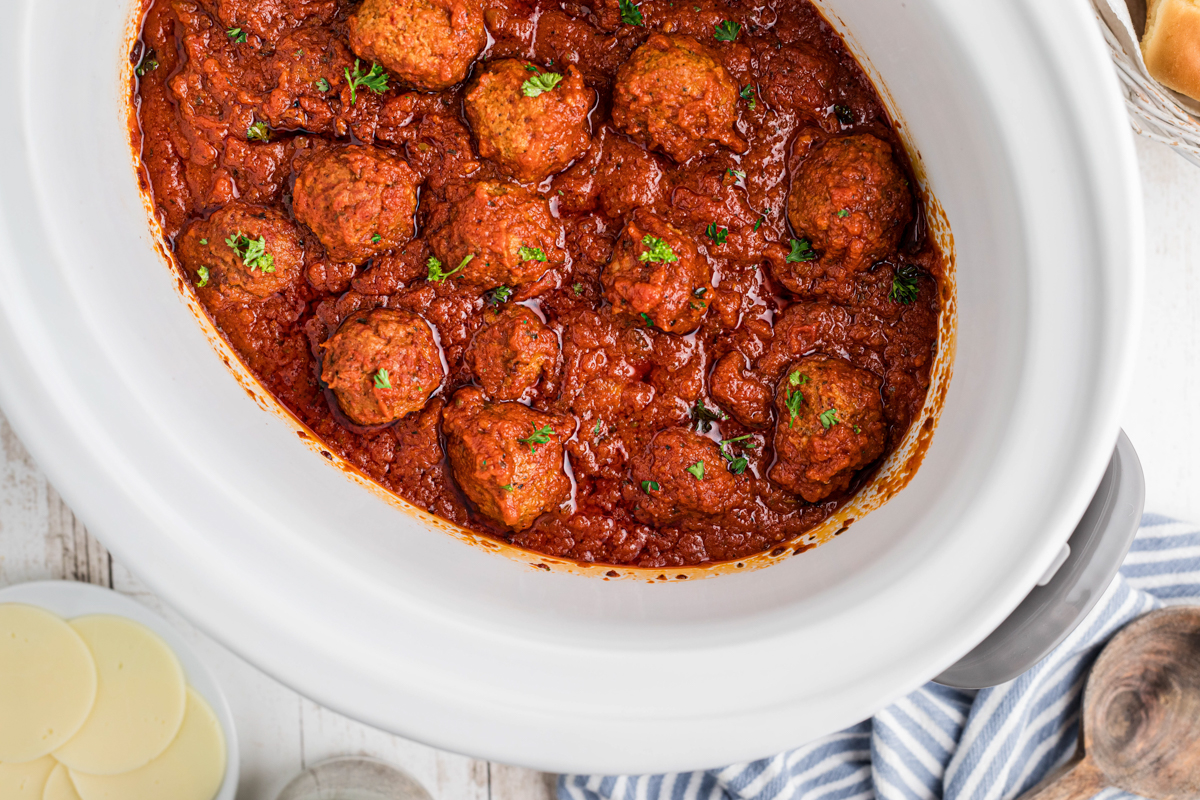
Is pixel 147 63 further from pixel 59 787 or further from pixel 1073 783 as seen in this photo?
pixel 1073 783

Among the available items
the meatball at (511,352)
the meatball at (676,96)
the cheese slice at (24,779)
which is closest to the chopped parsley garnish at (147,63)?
the meatball at (511,352)

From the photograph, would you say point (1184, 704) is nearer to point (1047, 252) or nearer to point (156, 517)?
point (1047, 252)

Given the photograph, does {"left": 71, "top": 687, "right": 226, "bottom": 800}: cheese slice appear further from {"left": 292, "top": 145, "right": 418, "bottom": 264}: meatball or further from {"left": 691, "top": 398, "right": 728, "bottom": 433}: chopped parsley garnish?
{"left": 691, "top": 398, "right": 728, "bottom": 433}: chopped parsley garnish

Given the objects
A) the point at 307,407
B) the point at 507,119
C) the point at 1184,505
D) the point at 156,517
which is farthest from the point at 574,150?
the point at 1184,505

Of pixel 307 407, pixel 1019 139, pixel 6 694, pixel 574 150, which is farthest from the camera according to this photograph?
pixel 6 694

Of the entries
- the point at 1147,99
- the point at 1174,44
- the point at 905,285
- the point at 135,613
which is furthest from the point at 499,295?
the point at 1174,44

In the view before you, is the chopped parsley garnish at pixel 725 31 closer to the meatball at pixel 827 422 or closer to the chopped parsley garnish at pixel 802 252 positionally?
the chopped parsley garnish at pixel 802 252
